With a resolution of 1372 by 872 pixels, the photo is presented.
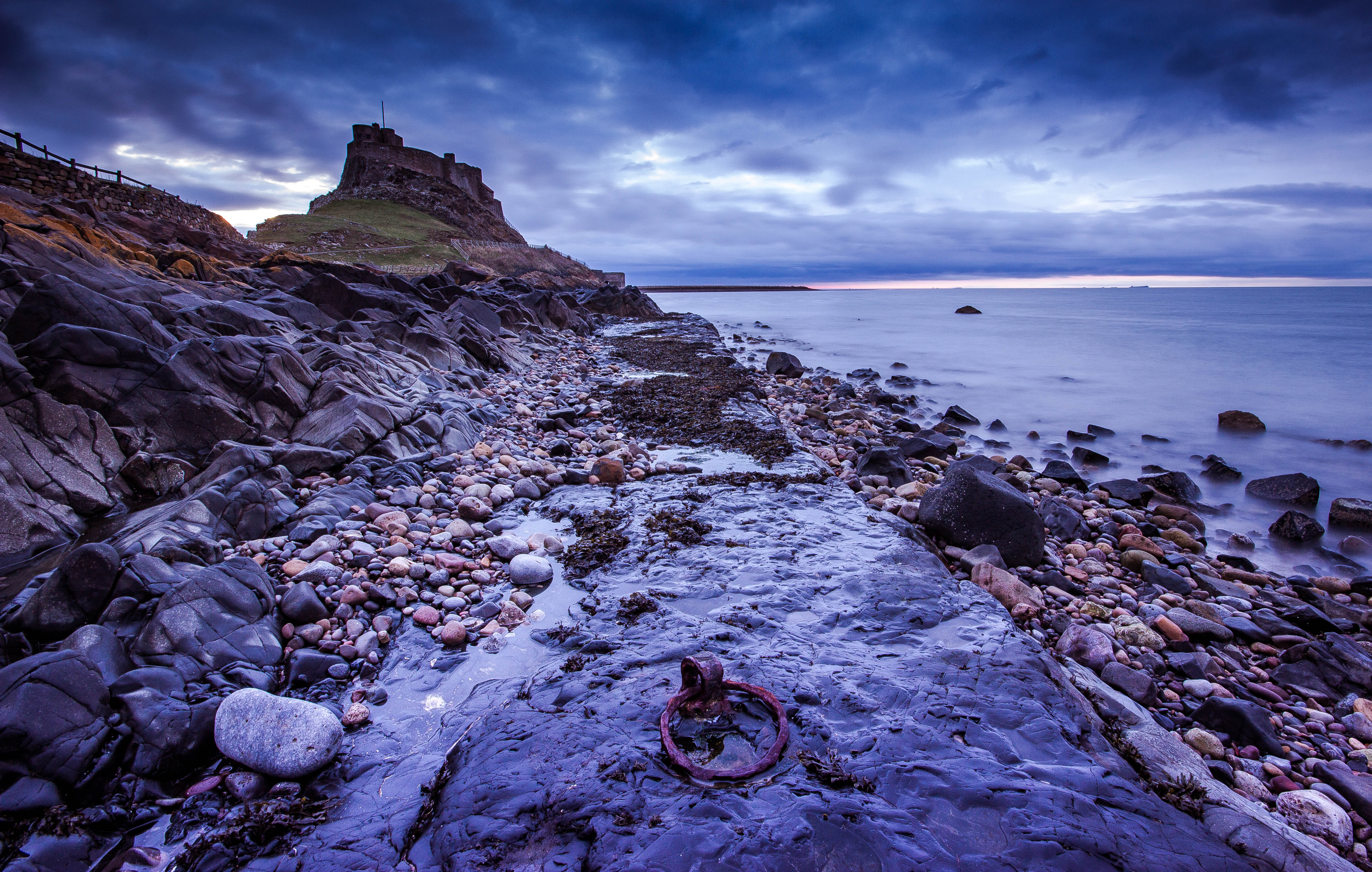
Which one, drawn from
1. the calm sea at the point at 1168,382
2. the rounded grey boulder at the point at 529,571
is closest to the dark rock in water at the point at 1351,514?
the calm sea at the point at 1168,382

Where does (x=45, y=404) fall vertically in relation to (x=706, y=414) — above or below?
above

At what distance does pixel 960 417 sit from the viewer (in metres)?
15.8

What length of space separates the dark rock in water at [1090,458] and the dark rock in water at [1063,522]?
17.7ft

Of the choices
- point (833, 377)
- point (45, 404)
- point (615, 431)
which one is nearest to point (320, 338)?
point (45, 404)

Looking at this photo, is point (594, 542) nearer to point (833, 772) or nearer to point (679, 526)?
point (679, 526)

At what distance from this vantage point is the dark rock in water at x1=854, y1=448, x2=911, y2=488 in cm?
854

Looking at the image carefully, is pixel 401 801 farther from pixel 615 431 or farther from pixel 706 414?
pixel 706 414

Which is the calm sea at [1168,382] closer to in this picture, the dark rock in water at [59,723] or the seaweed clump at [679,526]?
the seaweed clump at [679,526]

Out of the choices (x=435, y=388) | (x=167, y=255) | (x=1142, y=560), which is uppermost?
(x=167, y=255)

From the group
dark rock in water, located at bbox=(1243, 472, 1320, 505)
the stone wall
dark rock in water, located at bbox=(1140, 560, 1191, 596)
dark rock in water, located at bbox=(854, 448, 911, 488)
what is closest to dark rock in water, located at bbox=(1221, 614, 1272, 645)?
dark rock in water, located at bbox=(1140, 560, 1191, 596)

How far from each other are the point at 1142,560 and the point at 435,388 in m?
11.7

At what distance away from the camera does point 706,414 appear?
1189cm

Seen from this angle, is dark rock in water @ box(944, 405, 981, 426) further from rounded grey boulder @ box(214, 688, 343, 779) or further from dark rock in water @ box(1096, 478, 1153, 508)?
rounded grey boulder @ box(214, 688, 343, 779)

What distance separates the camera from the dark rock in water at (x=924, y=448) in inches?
409
